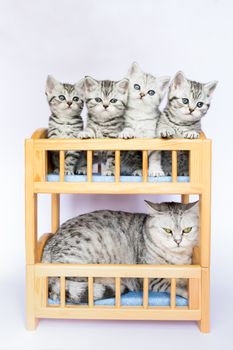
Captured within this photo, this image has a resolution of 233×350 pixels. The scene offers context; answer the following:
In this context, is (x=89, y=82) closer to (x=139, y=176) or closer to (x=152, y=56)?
(x=139, y=176)

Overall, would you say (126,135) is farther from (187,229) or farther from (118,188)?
(187,229)

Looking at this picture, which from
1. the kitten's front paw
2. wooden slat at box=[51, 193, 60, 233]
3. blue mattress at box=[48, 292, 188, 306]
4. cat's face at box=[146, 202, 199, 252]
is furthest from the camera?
wooden slat at box=[51, 193, 60, 233]

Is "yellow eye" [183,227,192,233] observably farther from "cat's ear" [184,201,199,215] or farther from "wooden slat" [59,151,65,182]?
"wooden slat" [59,151,65,182]

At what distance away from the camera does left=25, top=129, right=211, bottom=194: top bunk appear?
2.73m

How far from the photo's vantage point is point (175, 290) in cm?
281

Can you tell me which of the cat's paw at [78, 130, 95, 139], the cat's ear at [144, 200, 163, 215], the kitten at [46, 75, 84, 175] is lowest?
the cat's ear at [144, 200, 163, 215]

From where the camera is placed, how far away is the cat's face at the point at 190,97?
9.45ft

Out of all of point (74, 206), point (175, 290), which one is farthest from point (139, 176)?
point (74, 206)

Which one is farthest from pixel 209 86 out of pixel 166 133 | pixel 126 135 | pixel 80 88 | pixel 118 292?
pixel 118 292

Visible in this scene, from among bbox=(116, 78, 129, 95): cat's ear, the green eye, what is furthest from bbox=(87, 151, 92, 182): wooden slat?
the green eye

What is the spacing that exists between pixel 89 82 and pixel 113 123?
208 mm

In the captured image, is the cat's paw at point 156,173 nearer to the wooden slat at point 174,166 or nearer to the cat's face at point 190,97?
the wooden slat at point 174,166

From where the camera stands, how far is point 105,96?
2.89 metres

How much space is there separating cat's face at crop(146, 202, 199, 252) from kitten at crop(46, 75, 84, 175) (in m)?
0.42
